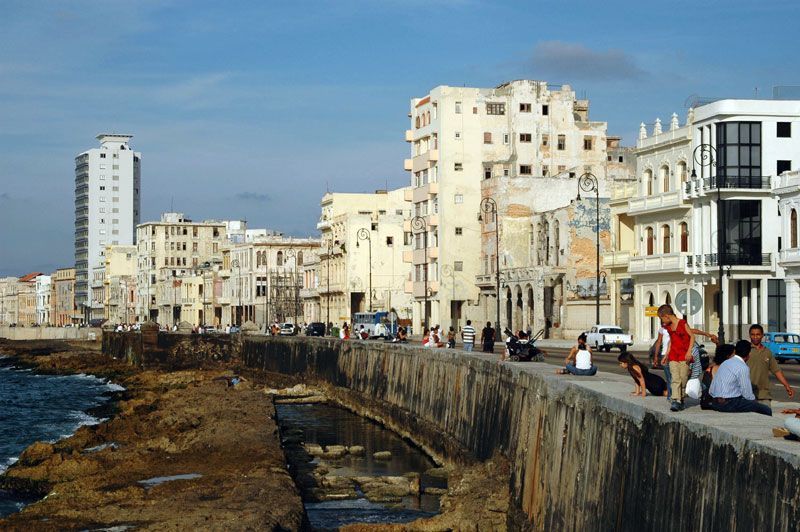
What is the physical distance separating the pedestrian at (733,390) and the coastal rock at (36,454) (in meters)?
24.3

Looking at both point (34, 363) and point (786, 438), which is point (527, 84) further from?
point (786, 438)

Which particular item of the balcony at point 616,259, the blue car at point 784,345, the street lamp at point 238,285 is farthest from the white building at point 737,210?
the street lamp at point 238,285

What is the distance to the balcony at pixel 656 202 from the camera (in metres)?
66.5

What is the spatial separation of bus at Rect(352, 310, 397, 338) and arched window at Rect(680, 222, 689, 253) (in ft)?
82.0

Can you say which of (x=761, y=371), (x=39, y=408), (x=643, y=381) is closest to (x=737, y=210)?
(x=39, y=408)

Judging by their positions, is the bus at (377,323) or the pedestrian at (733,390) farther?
the bus at (377,323)

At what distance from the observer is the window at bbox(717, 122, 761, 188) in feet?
206

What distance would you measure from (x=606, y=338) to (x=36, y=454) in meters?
31.1

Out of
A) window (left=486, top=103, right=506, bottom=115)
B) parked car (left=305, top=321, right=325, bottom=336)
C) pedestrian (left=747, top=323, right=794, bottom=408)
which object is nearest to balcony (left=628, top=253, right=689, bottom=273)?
window (left=486, top=103, right=506, bottom=115)

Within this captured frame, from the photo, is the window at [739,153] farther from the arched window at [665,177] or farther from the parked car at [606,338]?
the parked car at [606,338]

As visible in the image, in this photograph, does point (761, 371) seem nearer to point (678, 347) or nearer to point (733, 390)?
point (678, 347)

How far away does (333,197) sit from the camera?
134250mm

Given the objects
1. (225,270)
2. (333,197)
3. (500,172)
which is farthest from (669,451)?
(225,270)

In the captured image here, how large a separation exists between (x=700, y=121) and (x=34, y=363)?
85333mm
